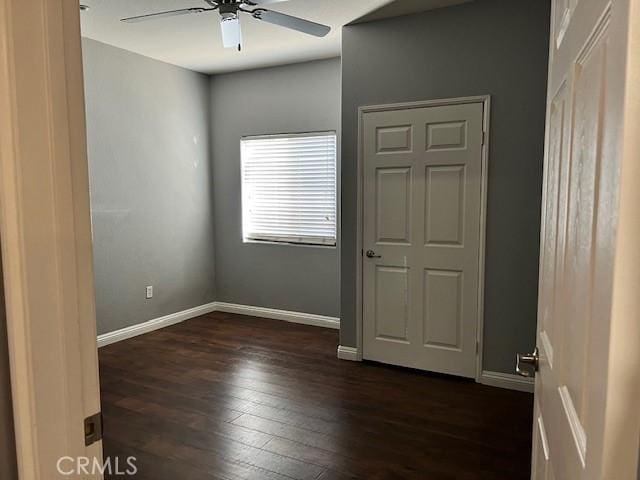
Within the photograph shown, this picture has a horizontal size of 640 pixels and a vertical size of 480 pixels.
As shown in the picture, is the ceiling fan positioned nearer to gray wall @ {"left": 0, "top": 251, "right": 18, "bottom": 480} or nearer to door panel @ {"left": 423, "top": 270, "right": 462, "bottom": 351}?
door panel @ {"left": 423, "top": 270, "right": 462, "bottom": 351}

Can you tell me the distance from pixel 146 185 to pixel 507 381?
3.81 m

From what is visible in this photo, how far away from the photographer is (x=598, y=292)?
21.8 inches

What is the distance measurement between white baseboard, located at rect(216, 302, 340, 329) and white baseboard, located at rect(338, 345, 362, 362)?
2.89 feet

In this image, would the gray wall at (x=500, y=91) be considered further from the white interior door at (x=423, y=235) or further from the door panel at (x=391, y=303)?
the door panel at (x=391, y=303)

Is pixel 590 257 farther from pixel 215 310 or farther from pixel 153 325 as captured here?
pixel 215 310

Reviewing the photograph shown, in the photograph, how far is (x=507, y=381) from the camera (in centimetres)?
337

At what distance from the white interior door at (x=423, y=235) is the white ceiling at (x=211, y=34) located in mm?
836

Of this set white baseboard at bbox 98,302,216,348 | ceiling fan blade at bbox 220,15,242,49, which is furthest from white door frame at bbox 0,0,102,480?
white baseboard at bbox 98,302,216,348

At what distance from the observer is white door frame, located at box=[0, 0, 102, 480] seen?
762 mm

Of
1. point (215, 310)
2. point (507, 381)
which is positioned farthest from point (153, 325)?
point (507, 381)

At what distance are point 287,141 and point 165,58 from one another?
1.49 metres

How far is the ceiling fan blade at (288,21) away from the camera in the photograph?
9.23 feet

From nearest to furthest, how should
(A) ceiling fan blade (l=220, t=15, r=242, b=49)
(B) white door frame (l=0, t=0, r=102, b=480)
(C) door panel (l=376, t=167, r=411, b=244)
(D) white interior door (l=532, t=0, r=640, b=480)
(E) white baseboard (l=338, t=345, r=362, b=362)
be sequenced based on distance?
1. (D) white interior door (l=532, t=0, r=640, b=480)
2. (B) white door frame (l=0, t=0, r=102, b=480)
3. (A) ceiling fan blade (l=220, t=15, r=242, b=49)
4. (C) door panel (l=376, t=167, r=411, b=244)
5. (E) white baseboard (l=338, t=345, r=362, b=362)

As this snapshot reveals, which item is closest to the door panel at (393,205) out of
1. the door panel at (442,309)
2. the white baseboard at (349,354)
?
the door panel at (442,309)
